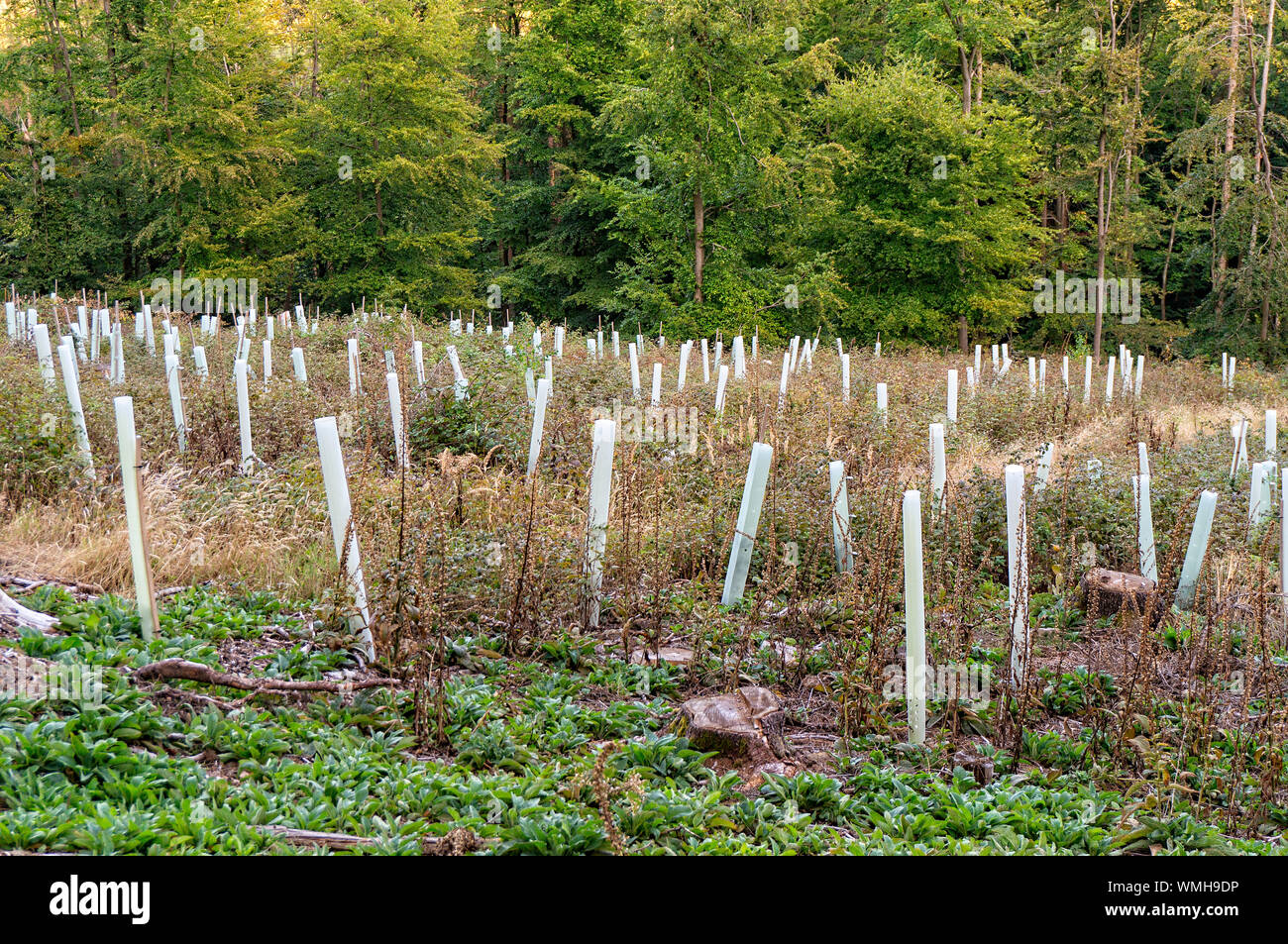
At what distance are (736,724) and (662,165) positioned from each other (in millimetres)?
20952

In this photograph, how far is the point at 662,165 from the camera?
2338 cm

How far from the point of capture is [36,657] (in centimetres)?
382

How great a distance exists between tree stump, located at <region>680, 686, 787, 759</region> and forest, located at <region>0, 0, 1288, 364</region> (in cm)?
1967

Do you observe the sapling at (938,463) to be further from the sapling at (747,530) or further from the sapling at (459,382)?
the sapling at (459,382)

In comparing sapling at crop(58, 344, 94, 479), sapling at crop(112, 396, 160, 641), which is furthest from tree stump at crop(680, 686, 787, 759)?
sapling at crop(58, 344, 94, 479)

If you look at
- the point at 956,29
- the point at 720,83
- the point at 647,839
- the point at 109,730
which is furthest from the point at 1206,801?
the point at 956,29

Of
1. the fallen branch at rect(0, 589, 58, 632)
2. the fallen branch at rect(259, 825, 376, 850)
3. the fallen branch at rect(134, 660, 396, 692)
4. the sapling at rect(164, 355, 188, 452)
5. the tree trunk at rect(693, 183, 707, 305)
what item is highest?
the tree trunk at rect(693, 183, 707, 305)

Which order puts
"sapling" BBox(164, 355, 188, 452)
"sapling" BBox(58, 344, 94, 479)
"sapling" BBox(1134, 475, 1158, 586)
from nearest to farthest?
"sapling" BBox(1134, 475, 1158, 586) < "sapling" BBox(58, 344, 94, 479) < "sapling" BBox(164, 355, 188, 452)

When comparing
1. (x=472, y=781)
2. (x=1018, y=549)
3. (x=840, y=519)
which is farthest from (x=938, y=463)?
(x=472, y=781)

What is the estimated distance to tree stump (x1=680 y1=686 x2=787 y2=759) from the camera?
405 cm

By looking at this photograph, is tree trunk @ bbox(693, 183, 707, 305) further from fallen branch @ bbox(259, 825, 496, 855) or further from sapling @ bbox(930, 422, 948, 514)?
fallen branch @ bbox(259, 825, 496, 855)

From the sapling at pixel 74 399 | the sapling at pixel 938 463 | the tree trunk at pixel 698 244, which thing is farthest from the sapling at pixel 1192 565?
the tree trunk at pixel 698 244

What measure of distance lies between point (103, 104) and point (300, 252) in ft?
19.9

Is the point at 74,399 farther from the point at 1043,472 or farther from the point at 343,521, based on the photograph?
the point at 1043,472
